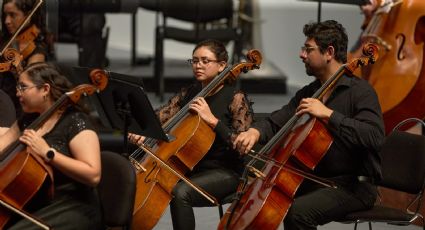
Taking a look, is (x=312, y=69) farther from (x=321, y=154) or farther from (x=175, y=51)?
(x=175, y=51)

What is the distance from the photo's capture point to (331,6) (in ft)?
22.3

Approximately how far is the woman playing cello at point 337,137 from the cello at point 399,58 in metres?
1.14

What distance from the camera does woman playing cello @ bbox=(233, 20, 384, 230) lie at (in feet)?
12.1

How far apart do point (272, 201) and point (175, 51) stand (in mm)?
4684

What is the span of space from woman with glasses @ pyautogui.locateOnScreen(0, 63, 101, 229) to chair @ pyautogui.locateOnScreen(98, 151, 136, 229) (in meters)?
0.04

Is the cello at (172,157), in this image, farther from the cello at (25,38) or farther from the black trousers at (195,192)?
the cello at (25,38)

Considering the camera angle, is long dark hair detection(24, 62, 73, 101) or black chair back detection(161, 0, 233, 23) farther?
black chair back detection(161, 0, 233, 23)

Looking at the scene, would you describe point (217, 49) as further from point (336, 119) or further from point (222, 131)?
point (336, 119)

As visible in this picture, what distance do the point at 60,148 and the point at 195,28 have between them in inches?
129

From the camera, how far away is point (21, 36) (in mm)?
4844

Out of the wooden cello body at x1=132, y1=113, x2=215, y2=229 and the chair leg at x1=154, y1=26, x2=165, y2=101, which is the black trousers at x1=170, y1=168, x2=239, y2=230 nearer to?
the wooden cello body at x1=132, y1=113, x2=215, y2=229

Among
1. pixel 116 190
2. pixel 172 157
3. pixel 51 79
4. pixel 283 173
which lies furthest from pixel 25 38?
pixel 283 173

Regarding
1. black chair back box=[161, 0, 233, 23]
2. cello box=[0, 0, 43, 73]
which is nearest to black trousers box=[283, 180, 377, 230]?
cello box=[0, 0, 43, 73]

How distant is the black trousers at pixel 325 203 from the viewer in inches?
147
